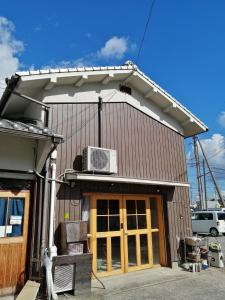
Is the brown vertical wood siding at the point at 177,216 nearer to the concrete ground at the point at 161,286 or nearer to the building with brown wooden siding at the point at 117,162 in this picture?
the building with brown wooden siding at the point at 117,162

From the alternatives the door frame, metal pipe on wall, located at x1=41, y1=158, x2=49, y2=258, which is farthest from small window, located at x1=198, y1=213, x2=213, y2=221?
the door frame

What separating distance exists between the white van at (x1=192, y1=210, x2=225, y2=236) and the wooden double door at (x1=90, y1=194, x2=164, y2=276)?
1262 cm

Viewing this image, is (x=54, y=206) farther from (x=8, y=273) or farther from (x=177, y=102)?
(x=177, y=102)

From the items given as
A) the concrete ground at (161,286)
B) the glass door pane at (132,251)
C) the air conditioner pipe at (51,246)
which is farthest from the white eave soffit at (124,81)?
the concrete ground at (161,286)

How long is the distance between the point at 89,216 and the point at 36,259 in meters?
1.78

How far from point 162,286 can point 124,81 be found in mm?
5898

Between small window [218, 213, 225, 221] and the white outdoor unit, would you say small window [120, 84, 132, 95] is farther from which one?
small window [218, 213, 225, 221]

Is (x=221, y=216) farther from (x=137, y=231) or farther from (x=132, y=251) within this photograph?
(x=132, y=251)

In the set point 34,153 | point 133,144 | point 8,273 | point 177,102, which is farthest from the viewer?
point 177,102

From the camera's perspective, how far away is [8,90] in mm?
6367

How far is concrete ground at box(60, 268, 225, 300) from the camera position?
559 centimetres

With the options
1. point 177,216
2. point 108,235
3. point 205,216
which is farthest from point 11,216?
point 205,216

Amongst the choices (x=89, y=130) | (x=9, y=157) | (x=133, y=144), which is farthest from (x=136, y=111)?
(x=9, y=157)

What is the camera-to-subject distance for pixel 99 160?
6.81m
